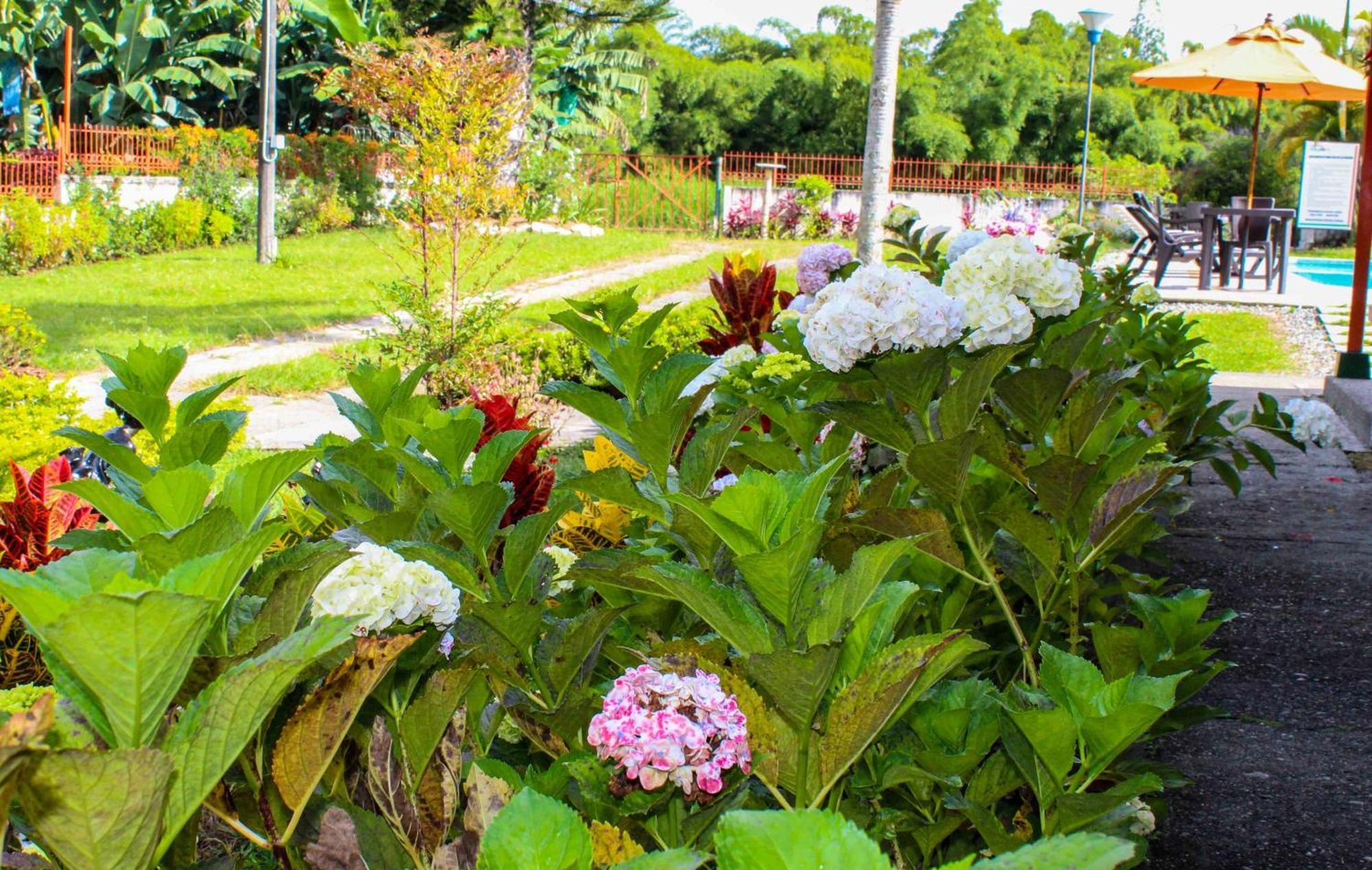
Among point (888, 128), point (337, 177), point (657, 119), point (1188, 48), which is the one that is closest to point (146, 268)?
point (337, 177)

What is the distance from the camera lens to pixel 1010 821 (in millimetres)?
1574

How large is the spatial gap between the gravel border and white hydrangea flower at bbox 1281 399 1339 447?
16.0ft

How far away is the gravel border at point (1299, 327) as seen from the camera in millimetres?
9805

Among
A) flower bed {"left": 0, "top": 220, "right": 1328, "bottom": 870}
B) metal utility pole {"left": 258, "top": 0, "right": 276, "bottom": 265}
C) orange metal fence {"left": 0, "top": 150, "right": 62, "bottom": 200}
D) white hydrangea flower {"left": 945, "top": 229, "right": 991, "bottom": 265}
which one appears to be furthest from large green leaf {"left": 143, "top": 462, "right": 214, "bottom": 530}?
orange metal fence {"left": 0, "top": 150, "right": 62, "bottom": 200}

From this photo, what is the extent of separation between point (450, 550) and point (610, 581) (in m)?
0.20

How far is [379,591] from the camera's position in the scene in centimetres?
122

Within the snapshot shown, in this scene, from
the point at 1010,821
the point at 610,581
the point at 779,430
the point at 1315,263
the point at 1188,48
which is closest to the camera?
the point at 610,581

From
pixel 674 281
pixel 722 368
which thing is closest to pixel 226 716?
pixel 722 368

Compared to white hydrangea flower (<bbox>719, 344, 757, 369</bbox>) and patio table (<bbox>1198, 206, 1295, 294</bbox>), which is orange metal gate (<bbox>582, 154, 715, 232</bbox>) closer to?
patio table (<bbox>1198, 206, 1295, 294</bbox>)

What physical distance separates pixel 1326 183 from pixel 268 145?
12.5 metres

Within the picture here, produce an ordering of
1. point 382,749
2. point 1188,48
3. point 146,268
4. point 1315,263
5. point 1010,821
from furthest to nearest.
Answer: point 1188,48 → point 1315,263 → point 146,268 → point 1010,821 → point 382,749

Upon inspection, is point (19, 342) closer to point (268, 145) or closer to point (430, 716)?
point (430, 716)

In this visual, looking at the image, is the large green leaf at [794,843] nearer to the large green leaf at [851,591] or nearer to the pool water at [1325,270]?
the large green leaf at [851,591]

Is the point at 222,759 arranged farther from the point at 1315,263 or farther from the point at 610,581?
the point at 1315,263
